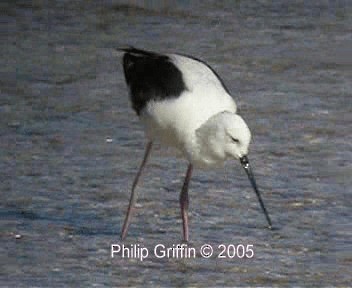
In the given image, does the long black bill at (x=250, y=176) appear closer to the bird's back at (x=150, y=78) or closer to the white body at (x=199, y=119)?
the white body at (x=199, y=119)

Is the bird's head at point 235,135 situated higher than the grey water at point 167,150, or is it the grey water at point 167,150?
the bird's head at point 235,135

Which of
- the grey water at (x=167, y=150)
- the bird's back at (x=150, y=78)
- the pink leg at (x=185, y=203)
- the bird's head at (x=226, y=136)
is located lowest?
the grey water at (x=167, y=150)

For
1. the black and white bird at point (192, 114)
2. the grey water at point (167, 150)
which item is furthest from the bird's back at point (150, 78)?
the grey water at point (167, 150)

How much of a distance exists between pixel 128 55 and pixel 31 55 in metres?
2.74

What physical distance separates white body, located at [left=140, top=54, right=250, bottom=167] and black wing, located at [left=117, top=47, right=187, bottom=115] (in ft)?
0.10

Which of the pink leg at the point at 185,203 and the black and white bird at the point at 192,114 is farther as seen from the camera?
the pink leg at the point at 185,203

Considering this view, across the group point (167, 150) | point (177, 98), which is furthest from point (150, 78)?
point (167, 150)

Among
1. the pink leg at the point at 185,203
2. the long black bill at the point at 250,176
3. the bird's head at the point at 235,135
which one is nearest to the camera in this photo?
the bird's head at the point at 235,135

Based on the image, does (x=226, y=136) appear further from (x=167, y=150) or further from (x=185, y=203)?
(x=167, y=150)

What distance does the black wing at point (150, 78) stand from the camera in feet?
21.0

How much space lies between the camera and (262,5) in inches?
424

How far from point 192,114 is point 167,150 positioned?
4.89ft

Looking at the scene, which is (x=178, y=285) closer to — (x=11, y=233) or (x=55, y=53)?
(x=11, y=233)

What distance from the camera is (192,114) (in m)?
6.35
